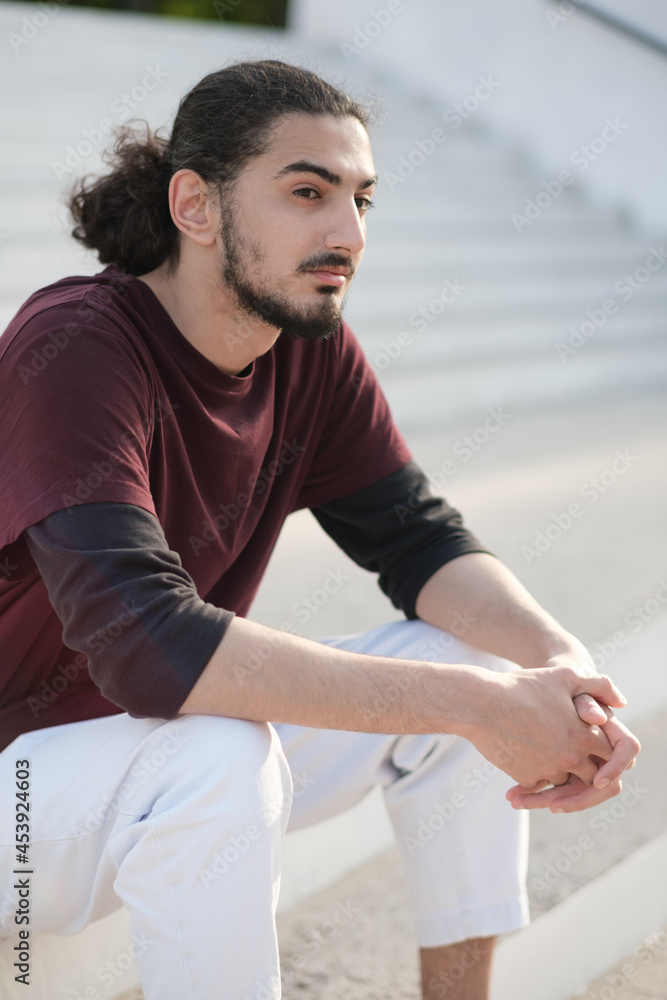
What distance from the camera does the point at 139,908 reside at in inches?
45.4

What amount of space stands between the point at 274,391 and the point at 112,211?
41 centimetres

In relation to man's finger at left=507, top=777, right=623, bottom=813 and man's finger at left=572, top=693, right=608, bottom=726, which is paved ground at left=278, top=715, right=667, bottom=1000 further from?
man's finger at left=572, top=693, right=608, bottom=726

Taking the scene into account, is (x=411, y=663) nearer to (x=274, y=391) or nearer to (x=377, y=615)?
(x=274, y=391)

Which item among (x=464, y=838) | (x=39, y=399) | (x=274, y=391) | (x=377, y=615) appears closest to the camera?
(x=39, y=399)

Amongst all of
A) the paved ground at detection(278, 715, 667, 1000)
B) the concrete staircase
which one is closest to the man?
the paved ground at detection(278, 715, 667, 1000)

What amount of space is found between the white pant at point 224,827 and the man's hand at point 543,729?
13cm

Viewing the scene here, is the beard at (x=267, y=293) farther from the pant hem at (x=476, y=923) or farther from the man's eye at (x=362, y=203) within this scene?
the pant hem at (x=476, y=923)

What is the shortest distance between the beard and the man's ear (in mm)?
25

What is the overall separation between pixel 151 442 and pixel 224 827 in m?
0.54

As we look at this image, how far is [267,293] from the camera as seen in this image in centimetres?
152

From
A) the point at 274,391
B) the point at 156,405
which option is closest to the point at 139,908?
the point at 156,405

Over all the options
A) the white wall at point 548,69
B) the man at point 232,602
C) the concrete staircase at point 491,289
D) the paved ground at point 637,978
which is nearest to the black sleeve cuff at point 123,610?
the man at point 232,602

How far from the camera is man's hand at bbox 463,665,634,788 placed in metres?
1.34

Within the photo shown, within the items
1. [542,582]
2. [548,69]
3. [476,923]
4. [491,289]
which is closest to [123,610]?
[476,923]
